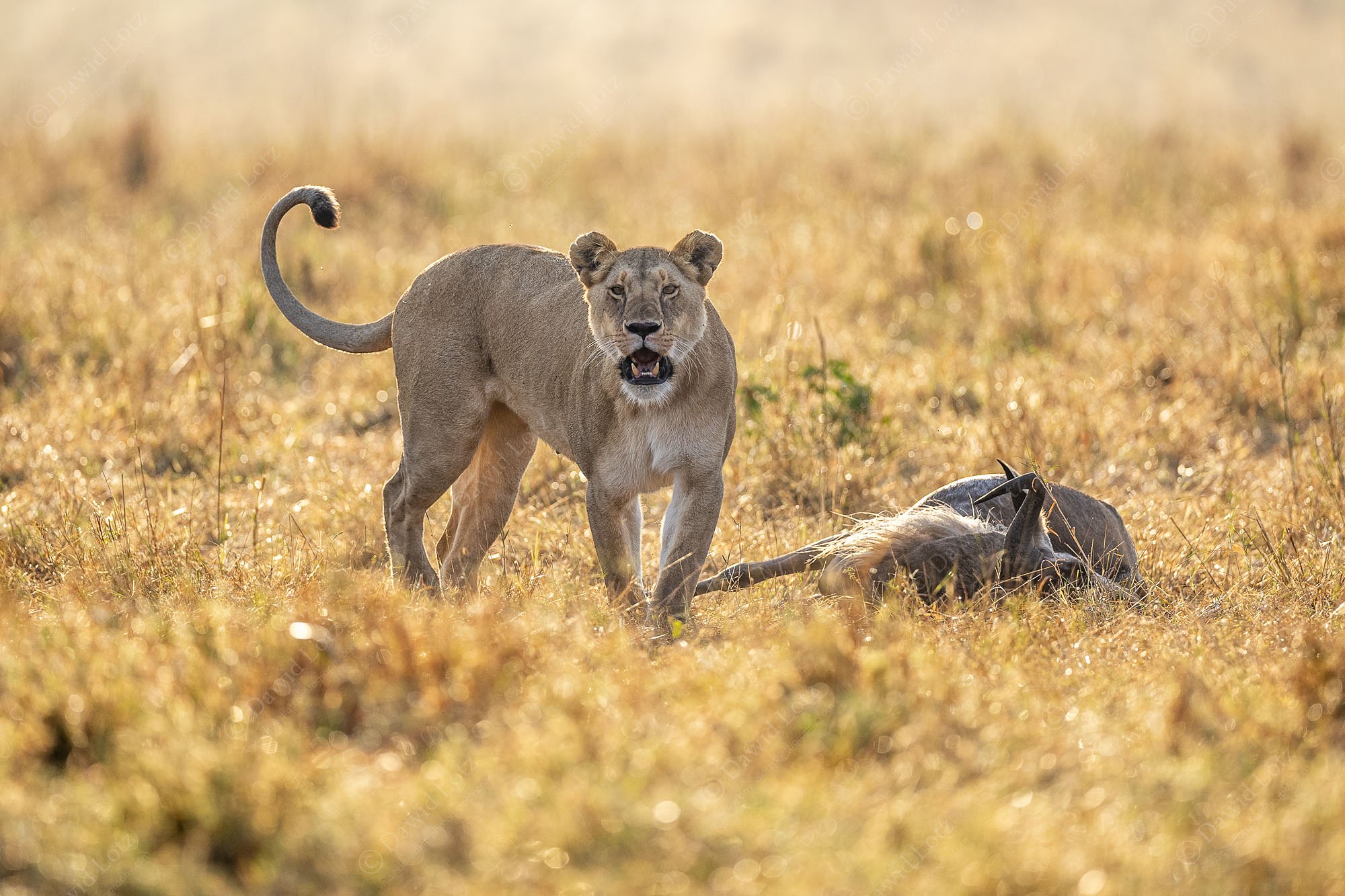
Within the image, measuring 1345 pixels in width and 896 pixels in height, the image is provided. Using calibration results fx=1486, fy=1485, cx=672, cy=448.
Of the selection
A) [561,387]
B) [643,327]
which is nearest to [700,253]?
[643,327]

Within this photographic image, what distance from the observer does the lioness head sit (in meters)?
4.45

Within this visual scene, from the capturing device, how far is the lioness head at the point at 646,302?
4453mm

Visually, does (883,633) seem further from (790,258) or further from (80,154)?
(80,154)

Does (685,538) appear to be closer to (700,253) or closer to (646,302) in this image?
(646,302)

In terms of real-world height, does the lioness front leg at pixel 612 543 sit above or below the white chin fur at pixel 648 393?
below

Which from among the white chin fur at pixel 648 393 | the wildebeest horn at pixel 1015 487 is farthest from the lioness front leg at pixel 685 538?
the wildebeest horn at pixel 1015 487

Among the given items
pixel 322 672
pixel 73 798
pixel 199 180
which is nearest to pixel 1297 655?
pixel 322 672

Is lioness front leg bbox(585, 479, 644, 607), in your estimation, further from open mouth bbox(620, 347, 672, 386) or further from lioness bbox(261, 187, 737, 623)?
open mouth bbox(620, 347, 672, 386)

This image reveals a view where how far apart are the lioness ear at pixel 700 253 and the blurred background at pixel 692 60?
12982mm

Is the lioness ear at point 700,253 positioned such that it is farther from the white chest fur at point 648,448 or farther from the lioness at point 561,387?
the white chest fur at point 648,448

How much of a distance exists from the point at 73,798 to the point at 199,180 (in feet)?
36.4

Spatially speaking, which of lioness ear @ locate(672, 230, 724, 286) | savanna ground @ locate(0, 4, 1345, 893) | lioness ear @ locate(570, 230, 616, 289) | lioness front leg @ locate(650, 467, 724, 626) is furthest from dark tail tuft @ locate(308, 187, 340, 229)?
lioness front leg @ locate(650, 467, 724, 626)

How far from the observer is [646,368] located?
4484mm

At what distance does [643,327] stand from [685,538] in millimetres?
663
